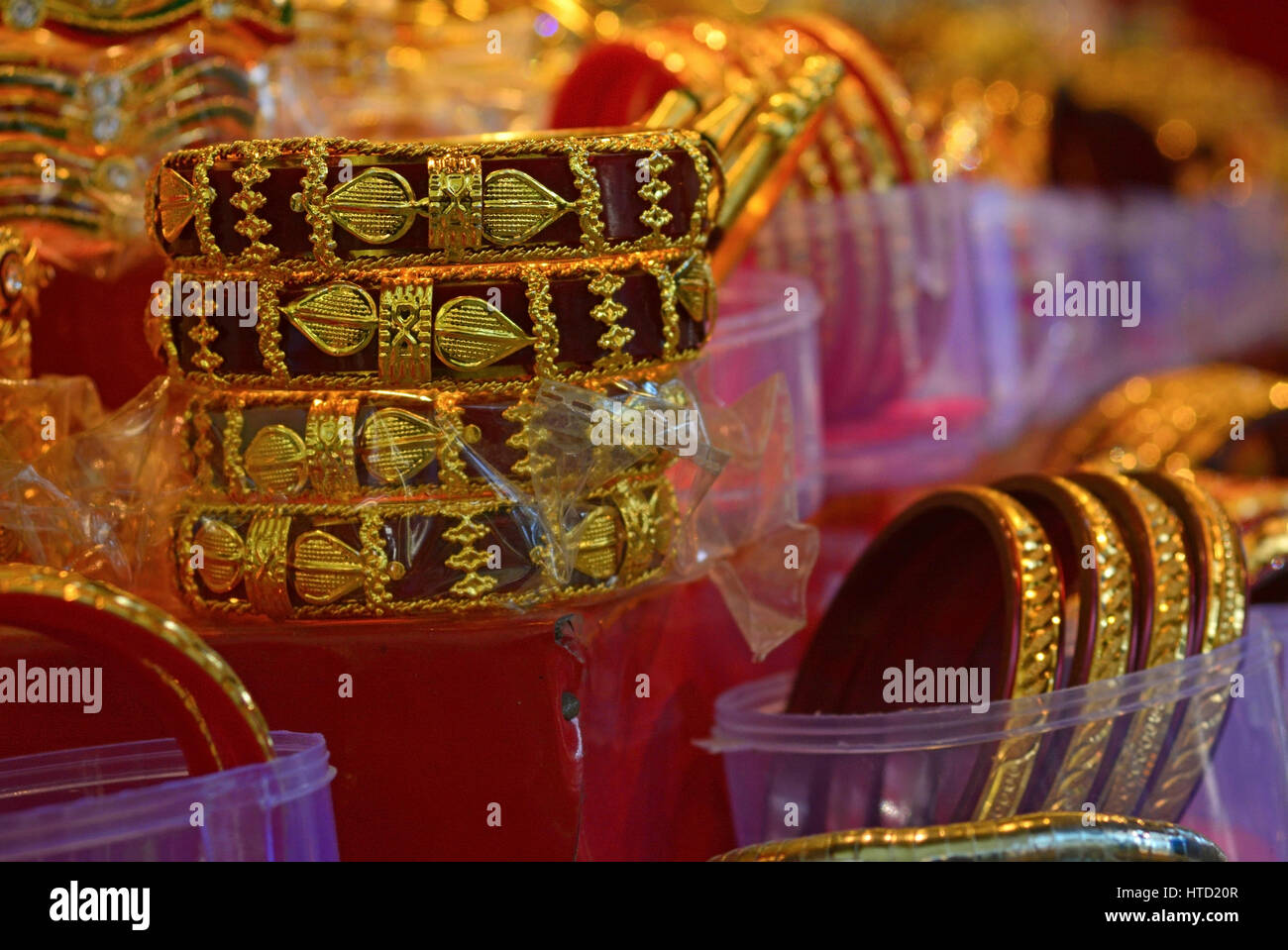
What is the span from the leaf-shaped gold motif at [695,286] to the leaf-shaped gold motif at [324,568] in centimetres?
14

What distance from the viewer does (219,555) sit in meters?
0.44

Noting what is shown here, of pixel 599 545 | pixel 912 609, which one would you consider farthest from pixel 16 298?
pixel 912 609

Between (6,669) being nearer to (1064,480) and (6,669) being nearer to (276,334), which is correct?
(276,334)

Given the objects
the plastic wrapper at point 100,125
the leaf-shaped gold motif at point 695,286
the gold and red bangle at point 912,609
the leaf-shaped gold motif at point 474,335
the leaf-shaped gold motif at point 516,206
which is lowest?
the gold and red bangle at point 912,609

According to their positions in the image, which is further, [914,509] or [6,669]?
[914,509]

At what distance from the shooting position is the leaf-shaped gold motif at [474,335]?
428 mm

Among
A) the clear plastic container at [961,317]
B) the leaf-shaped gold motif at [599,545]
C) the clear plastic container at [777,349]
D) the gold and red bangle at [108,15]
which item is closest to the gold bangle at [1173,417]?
the clear plastic container at [961,317]

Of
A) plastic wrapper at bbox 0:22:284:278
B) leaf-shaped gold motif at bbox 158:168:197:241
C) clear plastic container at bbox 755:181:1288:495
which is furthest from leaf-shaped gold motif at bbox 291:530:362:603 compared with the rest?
clear plastic container at bbox 755:181:1288:495

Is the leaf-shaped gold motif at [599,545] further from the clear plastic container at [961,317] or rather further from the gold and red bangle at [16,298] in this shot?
the clear plastic container at [961,317]

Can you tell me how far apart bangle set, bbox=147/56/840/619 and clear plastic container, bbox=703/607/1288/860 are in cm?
11

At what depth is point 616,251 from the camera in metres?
0.44
